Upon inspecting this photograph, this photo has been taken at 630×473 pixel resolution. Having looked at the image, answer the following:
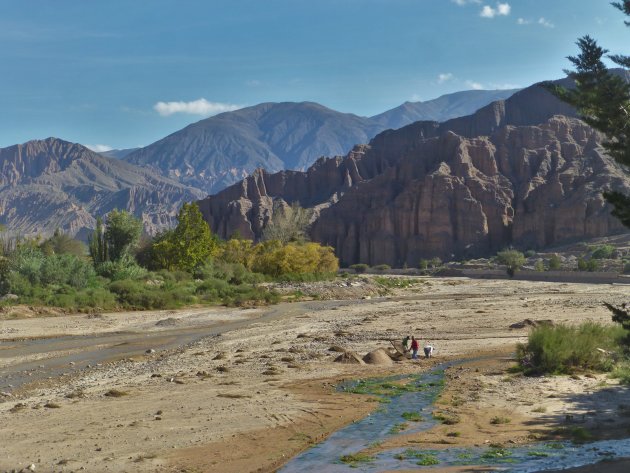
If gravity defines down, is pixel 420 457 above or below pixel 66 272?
below

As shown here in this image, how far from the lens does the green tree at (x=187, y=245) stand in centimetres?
6141

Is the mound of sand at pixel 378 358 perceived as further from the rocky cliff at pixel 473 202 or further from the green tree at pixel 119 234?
the rocky cliff at pixel 473 202

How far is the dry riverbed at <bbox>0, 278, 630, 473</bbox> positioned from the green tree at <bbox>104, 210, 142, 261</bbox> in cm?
3264

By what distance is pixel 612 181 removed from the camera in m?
123

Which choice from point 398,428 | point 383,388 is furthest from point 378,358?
point 398,428

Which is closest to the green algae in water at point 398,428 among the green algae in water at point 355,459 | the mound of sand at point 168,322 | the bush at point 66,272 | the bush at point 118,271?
the green algae in water at point 355,459

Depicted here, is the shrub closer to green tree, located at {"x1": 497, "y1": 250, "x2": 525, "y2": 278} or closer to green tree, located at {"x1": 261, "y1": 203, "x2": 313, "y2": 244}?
green tree, located at {"x1": 497, "y1": 250, "x2": 525, "y2": 278}

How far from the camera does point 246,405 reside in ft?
50.5

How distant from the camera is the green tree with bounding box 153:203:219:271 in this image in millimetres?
61406

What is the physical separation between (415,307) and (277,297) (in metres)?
11.3

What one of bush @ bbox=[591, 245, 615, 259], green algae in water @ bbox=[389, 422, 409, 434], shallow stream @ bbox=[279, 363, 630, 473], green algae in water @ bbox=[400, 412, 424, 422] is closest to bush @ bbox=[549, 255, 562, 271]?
bush @ bbox=[591, 245, 615, 259]

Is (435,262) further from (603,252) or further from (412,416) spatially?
(412,416)

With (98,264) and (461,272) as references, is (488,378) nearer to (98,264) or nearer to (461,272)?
(98,264)

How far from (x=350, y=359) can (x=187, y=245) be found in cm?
4222
